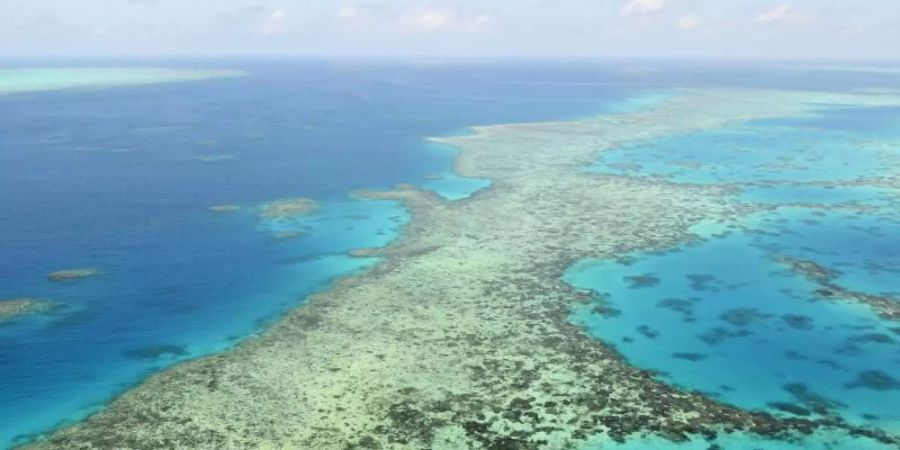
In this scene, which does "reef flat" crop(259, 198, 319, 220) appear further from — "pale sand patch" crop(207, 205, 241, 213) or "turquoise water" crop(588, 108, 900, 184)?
"turquoise water" crop(588, 108, 900, 184)

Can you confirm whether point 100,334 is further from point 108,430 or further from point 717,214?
point 717,214

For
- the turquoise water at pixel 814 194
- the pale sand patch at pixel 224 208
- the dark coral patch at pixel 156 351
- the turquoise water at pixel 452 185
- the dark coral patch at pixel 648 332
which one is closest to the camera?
the dark coral patch at pixel 156 351

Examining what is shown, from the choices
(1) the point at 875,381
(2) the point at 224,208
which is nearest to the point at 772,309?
(1) the point at 875,381

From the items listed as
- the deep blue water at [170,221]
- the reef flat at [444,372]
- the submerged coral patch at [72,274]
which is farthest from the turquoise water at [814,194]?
the submerged coral patch at [72,274]

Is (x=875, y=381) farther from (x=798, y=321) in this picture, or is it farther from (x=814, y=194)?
(x=814, y=194)

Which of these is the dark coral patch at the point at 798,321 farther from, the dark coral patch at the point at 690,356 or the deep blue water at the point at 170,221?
the deep blue water at the point at 170,221

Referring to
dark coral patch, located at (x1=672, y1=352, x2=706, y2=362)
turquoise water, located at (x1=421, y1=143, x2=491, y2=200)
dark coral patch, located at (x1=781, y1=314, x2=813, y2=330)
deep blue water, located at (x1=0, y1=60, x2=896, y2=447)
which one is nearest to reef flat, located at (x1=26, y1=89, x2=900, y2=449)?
deep blue water, located at (x1=0, y1=60, x2=896, y2=447)

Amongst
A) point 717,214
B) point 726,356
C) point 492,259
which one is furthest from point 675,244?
→ point 726,356
